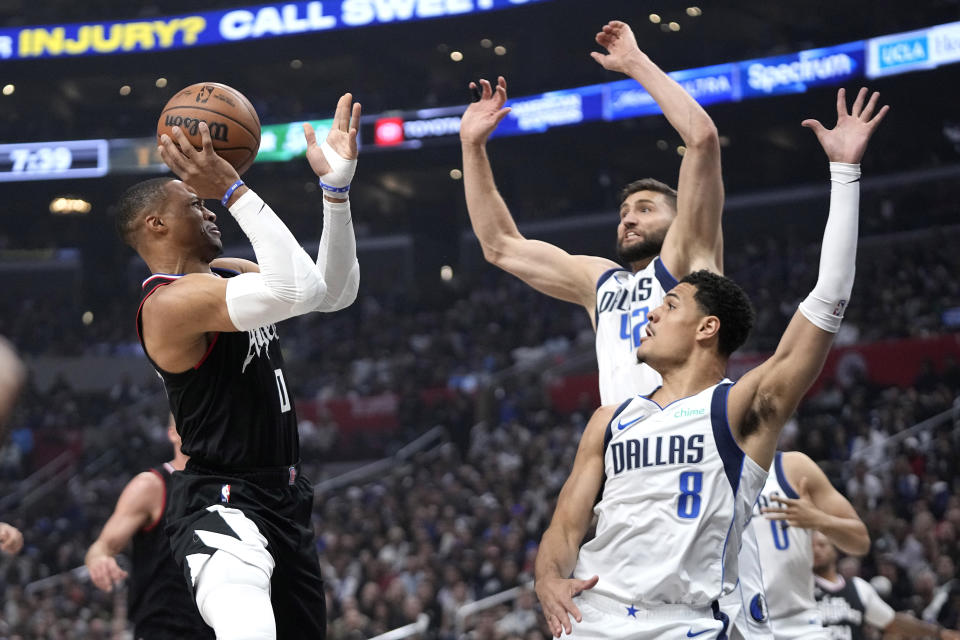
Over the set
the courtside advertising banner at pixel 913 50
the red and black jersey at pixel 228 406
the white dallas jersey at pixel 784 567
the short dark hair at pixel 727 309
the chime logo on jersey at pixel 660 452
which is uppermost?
the courtside advertising banner at pixel 913 50

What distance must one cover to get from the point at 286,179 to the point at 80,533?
439 inches

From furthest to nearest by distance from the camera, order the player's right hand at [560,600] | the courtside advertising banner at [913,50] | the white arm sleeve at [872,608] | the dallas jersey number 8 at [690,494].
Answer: the courtside advertising banner at [913,50], the white arm sleeve at [872,608], the dallas jersey number 8 at [690,494], the player's right hand at [560,600]

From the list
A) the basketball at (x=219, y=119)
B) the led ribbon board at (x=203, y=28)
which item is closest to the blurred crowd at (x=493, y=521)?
the basketball at (x=219, y=119)

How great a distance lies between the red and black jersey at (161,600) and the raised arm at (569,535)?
5.09 feet

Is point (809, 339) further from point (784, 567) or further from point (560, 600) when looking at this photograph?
point (784, 567)

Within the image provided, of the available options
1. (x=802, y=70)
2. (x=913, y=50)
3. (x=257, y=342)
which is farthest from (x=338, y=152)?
(x=802, y=70)

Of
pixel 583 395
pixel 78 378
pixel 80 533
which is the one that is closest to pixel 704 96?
pixel 583 395

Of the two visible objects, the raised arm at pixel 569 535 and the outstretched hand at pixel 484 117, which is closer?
the raised arm at pixel 569 535

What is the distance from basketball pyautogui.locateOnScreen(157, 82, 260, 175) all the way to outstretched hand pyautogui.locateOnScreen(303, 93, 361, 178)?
296 mm

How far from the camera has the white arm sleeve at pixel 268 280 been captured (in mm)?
3582

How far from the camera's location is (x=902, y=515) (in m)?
12.2

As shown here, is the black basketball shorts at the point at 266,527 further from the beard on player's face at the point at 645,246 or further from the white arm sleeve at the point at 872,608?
the white arm sleeve at the point at 872,608

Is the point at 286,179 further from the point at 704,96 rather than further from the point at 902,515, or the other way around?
the point at 902,515

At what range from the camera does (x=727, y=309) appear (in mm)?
3703
